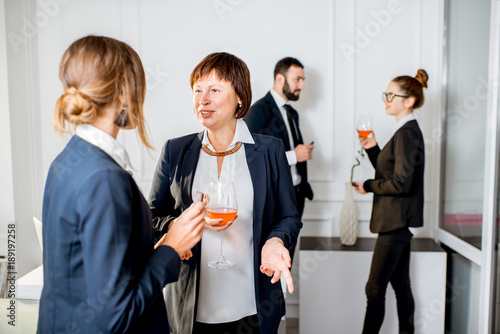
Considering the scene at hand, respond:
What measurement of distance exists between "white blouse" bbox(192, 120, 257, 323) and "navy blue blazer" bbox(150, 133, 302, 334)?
0.03 m

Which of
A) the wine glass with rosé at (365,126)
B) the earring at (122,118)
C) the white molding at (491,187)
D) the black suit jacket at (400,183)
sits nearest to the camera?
the earring at (122,118)

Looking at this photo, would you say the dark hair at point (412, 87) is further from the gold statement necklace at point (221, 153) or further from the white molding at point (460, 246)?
the gold statement necklace at point (221, 153)

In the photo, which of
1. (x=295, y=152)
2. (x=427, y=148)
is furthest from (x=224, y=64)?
(x=427, y=148)

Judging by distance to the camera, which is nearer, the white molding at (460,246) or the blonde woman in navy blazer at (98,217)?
the blonde woman in navy blazer at (98,217)

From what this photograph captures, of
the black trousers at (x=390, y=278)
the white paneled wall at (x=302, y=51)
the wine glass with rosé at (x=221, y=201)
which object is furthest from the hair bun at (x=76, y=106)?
the white paneled wall at (x=302, y=51)

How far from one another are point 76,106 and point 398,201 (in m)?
2.02

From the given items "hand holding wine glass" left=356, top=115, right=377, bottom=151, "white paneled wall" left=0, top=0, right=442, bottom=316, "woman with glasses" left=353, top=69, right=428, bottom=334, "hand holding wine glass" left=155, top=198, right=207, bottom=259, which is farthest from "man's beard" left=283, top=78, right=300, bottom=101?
"hand holding wine glass" left=155, top=198, right=207, bottom=259

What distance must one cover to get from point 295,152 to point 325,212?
69cm

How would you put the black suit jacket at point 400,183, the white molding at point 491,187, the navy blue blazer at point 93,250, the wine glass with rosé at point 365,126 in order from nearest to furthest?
the navy blue blazer at point 93,250 < the white molding at point 491,187 < the black suit jacket at point 400,183 < the wine glass with rosé at point 365,126

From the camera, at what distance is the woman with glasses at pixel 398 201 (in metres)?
2.39

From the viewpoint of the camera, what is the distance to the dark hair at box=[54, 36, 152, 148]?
0.87 m

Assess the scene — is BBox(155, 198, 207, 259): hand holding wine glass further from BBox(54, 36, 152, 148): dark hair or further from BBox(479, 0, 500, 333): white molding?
BBox(479, 0, 500, 333): white molding

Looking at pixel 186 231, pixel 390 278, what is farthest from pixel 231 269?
pixel 390 278

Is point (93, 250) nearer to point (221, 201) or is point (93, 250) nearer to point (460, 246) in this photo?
point (221, 201)
